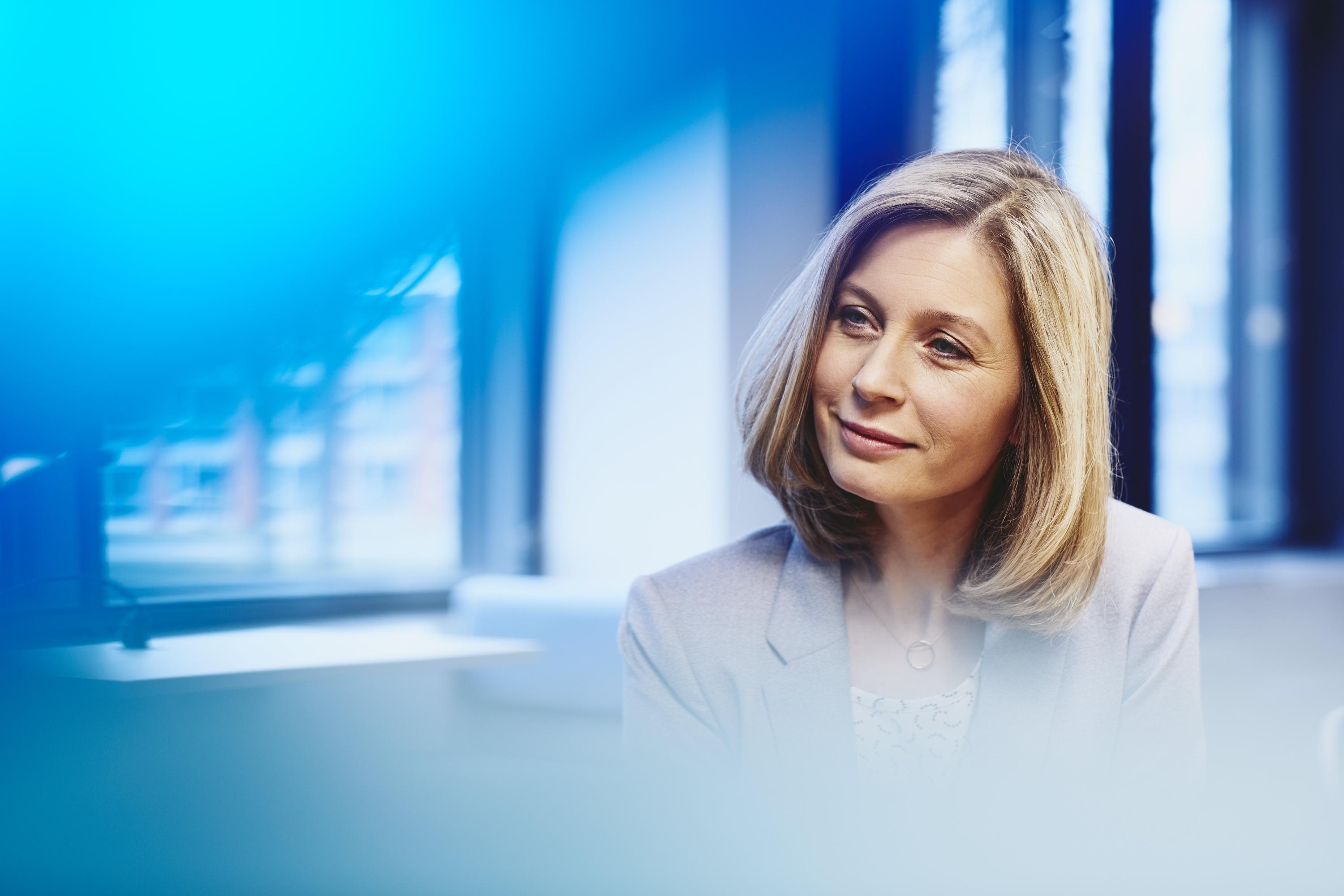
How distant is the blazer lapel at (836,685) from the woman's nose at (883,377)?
0.18 m

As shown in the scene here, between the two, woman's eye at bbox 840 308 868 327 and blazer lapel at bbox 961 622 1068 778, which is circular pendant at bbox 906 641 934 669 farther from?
woman's eye at bbox 840 308 868 327

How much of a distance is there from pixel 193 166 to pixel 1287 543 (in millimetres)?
2944

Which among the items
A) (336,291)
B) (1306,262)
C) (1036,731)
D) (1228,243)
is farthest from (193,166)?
(1306,262)

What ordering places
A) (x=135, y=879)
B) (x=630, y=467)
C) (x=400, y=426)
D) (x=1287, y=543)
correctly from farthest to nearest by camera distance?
(x=1287, y=543)
(x=630, y=467)
(x=400, y=426)
(x=135, y=879)

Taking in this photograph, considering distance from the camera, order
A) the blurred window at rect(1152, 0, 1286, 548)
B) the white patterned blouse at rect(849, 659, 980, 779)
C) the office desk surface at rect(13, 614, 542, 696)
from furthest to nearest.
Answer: the blurred window at rect(1152, 0, 1286, 548), the white patterned blouse at rect(849, 659, 980, 779), the office desk surface at rect(13, 614, 542, 696)

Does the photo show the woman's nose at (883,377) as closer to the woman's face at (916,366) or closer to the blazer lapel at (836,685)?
the woman's face at (916,366)

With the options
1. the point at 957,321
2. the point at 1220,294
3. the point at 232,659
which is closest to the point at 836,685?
the point at 957,321

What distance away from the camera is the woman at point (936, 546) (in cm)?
50

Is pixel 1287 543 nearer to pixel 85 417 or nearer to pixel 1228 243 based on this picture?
pixel 1228 243

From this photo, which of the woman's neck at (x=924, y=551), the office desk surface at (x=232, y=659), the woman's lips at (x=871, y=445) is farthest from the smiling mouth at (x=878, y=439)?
the office desk surface at (x=232, y=659)

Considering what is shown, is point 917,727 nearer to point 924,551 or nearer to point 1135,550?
point 924,551

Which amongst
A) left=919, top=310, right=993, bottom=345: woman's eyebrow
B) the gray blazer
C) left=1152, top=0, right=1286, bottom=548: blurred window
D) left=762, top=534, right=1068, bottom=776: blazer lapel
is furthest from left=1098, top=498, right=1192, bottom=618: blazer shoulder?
left=1152, top=0, right=1286, bottom=548: blurred window

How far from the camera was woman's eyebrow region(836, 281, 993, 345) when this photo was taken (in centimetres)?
49

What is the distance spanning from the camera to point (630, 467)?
0.58m
